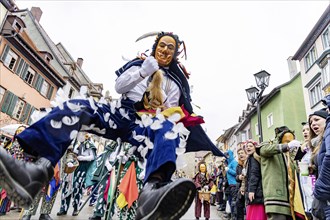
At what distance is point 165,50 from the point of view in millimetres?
2625

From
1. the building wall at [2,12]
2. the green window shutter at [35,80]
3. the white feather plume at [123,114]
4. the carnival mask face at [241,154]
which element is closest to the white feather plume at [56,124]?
the white feather plume at [123,114]

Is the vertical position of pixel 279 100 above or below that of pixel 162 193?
above

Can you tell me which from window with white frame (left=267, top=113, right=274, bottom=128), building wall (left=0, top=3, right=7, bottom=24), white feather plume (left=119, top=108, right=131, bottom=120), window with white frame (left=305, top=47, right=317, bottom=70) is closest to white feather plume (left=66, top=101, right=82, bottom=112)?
white feather plume (left=119, top=108, right=131, bottom=120)

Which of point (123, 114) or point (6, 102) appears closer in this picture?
point (123, 114)

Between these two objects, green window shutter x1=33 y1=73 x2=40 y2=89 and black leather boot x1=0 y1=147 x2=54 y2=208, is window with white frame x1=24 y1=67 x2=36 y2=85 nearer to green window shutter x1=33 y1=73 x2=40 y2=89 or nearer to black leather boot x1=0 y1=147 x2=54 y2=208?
green window shutter x1=33 y1=73 x2=40 y2=89

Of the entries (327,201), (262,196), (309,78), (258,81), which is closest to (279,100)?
(309,78)

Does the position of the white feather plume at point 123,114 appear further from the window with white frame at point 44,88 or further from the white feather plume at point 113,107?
the window with white frame at point 44,88

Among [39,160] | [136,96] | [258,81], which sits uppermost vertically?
[258,81]

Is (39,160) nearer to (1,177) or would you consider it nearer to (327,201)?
(1,177)

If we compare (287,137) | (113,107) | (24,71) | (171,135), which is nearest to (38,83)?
(24,71)

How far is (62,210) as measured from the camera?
248 inches

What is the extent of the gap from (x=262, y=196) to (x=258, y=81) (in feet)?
15.9

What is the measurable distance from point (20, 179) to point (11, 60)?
2074 centimetres

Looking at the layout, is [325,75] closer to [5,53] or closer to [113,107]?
[113,107]
